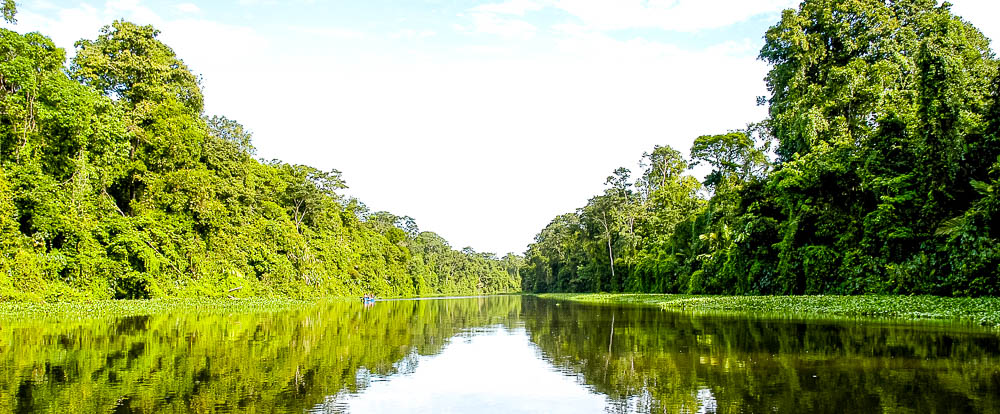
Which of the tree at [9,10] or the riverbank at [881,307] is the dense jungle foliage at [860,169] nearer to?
the riverbank at [881,307]

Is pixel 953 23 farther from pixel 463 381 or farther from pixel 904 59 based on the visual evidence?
pixel 463 381

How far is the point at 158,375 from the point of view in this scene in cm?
876

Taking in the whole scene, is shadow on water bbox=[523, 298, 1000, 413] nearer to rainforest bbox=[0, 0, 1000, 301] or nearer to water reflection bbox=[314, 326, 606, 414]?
water reflection bbox=[314, 326, 606, 414]

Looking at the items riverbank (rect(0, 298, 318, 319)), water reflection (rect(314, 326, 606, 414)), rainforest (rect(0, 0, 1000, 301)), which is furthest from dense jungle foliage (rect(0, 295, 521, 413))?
rainforest (rect(0, 0, 1000, 301))

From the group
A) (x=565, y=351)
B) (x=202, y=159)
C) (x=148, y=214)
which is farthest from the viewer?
(x=202, y=159)

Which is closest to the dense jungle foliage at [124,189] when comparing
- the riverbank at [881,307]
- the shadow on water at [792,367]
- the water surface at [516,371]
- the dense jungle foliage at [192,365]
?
the dense jungle foliage at [192,365]

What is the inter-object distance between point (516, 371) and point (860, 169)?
2366 cm

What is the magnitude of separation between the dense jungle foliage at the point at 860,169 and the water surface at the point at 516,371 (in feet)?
34.2

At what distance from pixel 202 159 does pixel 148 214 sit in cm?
986

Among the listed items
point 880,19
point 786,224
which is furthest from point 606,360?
point 880,19

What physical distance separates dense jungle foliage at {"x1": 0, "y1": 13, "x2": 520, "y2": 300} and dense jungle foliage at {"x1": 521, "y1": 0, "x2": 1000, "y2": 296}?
32814 mm

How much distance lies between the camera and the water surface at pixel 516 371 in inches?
268

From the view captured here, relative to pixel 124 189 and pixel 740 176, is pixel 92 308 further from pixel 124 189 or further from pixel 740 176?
pixel 740 176

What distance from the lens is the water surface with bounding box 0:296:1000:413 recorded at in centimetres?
680
